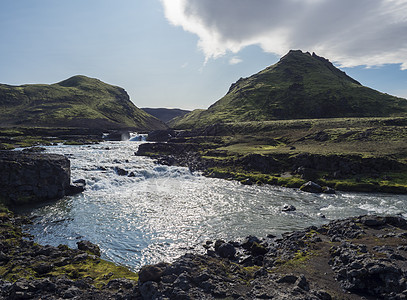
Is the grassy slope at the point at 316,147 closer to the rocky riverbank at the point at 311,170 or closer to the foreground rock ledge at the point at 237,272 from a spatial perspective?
the rocky riverbank at the point at 311,170

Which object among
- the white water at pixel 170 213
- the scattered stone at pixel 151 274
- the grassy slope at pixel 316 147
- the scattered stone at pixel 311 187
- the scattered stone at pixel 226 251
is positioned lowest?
the white water at pixel 170 213

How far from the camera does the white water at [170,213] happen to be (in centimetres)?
2986

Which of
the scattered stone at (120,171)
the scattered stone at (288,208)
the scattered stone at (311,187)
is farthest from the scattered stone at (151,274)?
the scattered stone at (120,171)

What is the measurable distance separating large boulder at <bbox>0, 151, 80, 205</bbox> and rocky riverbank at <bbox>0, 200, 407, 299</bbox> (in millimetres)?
15928

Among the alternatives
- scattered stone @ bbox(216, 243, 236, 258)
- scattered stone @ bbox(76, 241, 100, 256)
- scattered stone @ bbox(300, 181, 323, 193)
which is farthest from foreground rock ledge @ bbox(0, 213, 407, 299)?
scattered stone @ bbox(300, 181, 323, 193)

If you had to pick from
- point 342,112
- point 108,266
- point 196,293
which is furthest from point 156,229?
point 342,112

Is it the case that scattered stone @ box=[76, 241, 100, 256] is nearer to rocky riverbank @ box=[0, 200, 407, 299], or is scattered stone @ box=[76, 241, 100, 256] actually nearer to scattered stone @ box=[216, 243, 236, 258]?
rocky riverbank @ box=[0, 200, 407, 299]

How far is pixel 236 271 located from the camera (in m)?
20.5

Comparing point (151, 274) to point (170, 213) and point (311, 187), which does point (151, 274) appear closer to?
point (170, 213)

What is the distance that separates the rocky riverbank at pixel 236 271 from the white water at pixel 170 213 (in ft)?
11.8

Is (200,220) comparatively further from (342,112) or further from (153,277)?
(342,112)

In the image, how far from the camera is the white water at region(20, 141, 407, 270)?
29.9 metres

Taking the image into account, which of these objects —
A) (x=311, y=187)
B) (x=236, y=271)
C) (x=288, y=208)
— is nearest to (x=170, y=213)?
(x=288, y=208)

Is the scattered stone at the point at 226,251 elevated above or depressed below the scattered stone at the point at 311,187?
below
